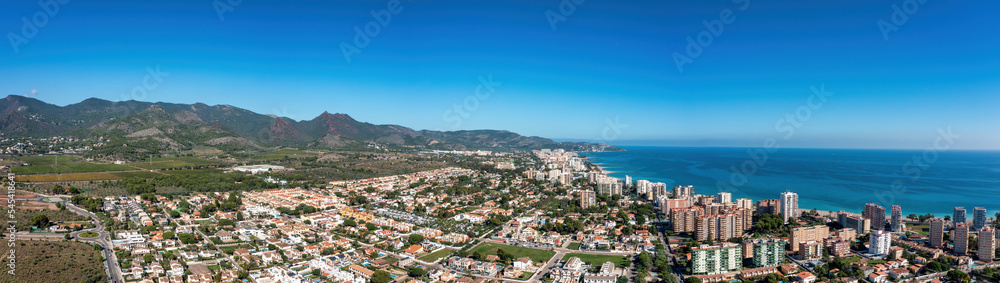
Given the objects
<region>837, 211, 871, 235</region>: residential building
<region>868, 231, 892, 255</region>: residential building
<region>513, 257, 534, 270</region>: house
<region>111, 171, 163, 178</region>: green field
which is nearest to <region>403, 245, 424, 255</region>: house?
<region>513, 257, 534, 270</region>: house

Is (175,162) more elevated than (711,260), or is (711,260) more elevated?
(175,162)

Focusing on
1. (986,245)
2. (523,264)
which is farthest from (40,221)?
(986,245)

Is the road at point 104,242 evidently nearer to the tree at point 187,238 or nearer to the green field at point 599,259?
the tree at point 187,238

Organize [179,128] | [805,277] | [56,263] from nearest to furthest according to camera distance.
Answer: [56,263] < [805,277] < [179,128]

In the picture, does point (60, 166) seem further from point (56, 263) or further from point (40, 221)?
point (56, 263)

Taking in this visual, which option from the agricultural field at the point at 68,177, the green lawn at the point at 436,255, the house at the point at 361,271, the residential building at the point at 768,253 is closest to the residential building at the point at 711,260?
the residential building at the point at 768,253

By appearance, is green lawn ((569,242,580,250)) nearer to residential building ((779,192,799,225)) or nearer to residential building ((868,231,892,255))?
residential building ((868,231,892,255))
